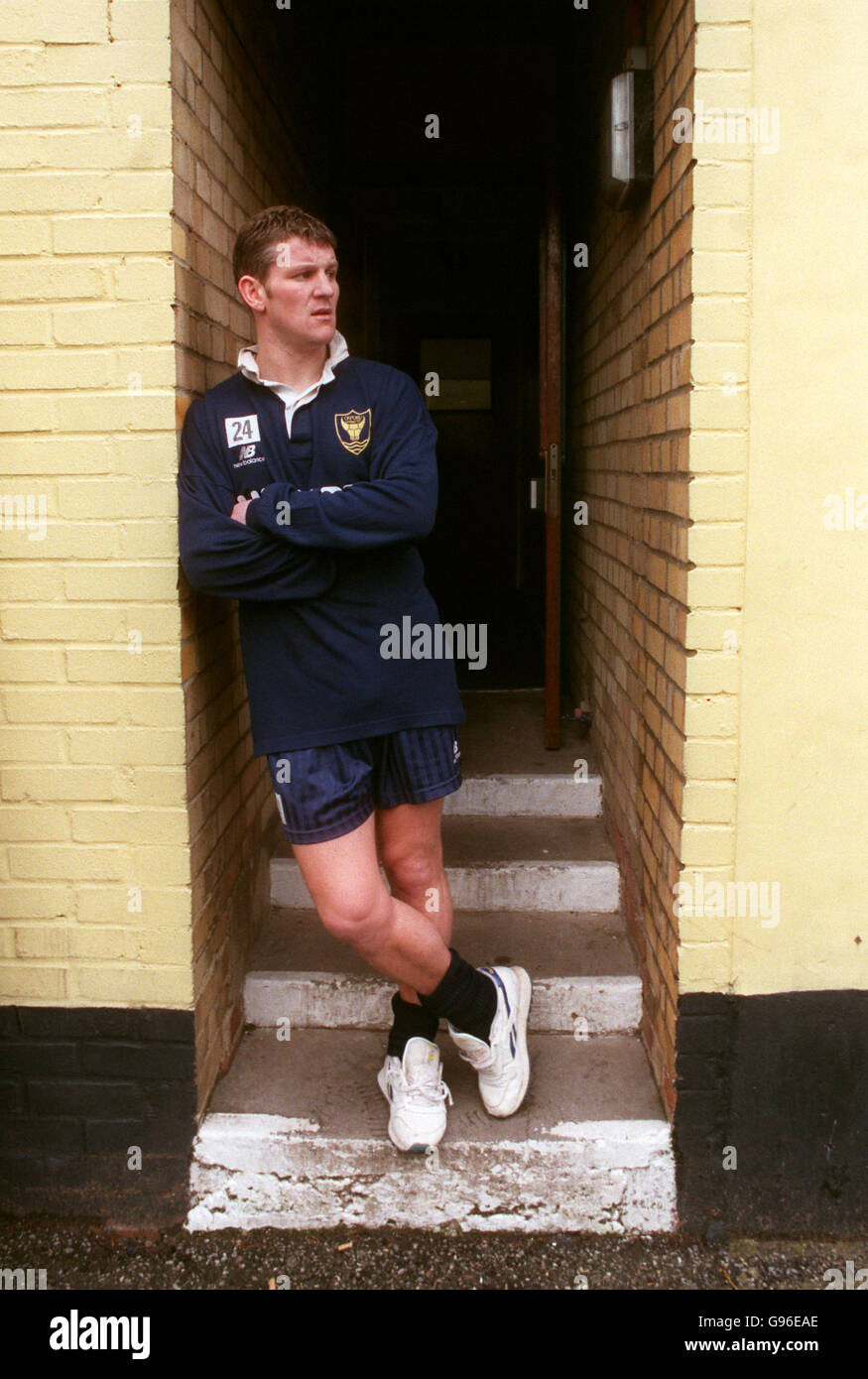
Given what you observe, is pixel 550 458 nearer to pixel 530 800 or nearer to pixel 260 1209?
pixel 530 800

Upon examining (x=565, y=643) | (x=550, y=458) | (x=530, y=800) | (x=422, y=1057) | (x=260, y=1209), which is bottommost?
(x=260, y=1209)

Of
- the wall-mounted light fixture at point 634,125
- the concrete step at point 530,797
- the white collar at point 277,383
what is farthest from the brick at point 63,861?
the wall-mounted light fixture at point 634,125

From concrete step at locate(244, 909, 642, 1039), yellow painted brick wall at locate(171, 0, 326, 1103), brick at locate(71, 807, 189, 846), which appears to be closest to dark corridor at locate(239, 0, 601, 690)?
yellow painted brick wall at locate(171, 0, 326, 1103)

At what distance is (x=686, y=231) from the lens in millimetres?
2395

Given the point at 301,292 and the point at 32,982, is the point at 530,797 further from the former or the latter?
the point at 301,292

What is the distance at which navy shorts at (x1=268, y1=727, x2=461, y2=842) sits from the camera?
2.46 meters

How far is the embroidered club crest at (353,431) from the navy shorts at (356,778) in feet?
2.08

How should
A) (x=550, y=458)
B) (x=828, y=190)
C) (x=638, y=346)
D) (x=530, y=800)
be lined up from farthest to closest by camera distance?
(x=550, y=458), (x=530, y=800), (x=638, y=346), (x=828, y=190)

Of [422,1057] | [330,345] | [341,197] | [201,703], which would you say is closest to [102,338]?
[330,345]

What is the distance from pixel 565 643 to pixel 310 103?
101 inches

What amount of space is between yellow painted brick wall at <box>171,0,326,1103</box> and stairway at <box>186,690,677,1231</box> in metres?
0.14

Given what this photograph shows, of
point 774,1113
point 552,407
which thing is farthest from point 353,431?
point 552,407

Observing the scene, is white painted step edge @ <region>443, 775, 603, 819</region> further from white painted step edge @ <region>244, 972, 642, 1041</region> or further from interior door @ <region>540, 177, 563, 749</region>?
white painted step edge @ <region>244, 972, 642, 1041</region>

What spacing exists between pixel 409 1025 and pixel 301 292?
174cm
